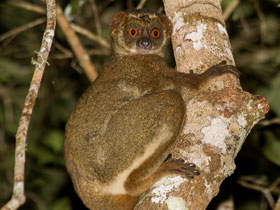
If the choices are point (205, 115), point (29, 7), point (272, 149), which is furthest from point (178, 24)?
point (29, 7)

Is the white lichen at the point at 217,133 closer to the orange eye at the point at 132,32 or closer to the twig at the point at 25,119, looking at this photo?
the twig at the point at 25,119

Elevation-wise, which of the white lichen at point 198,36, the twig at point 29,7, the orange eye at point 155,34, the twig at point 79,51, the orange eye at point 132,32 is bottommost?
the twig at point 79,51

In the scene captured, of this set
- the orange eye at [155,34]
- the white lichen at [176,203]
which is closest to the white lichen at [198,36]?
the orange eye at [155,34]

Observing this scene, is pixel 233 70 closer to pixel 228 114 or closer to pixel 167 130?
pixel 228 114

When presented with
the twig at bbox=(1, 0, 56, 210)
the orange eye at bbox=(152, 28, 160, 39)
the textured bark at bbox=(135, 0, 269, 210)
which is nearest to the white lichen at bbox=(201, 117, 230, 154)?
the textured bark at bbox=(135, 0, 269, 210)

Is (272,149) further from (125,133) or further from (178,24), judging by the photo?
(125,133)
